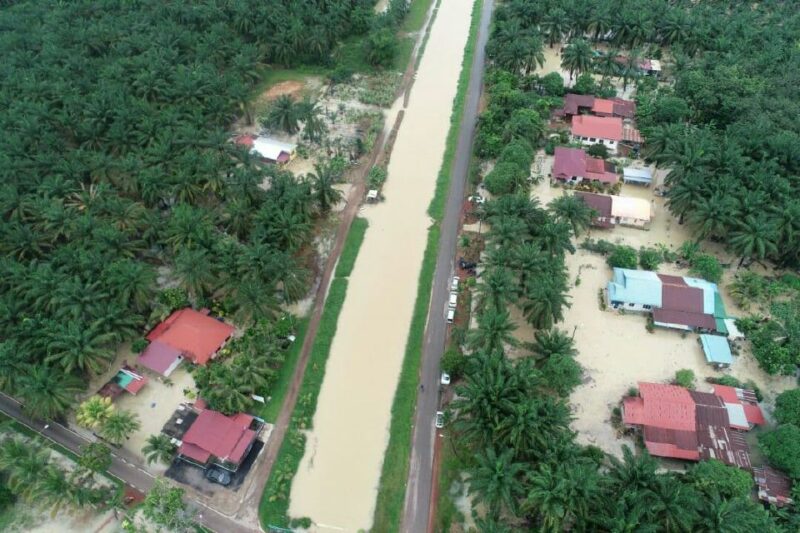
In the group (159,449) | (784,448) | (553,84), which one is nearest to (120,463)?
(159,449)

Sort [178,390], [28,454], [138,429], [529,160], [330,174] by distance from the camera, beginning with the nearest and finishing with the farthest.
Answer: [28,454] < [138,429] < [178,390] < [330,174] < [529,160]

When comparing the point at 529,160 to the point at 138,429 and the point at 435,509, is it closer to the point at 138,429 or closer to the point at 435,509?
the point at 435,509

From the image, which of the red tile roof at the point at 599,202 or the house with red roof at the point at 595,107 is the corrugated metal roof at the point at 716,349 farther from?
the house with red roof at the point at 595,107

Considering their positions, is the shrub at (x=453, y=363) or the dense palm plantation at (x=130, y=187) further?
the shrub at (x=453, y=363)

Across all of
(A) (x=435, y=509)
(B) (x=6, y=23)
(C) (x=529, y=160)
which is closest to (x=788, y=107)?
(C) (x=529, y=160)

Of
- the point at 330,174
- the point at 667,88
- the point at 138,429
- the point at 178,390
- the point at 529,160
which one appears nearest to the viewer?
the point at 138,429

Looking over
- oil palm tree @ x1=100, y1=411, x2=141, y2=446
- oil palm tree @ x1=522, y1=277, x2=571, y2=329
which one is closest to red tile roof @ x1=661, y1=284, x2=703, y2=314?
oil palm tree @ x1=522, y1=277, x2=571, y2=329

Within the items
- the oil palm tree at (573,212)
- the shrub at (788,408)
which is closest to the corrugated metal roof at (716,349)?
the shrub at (788,408)
